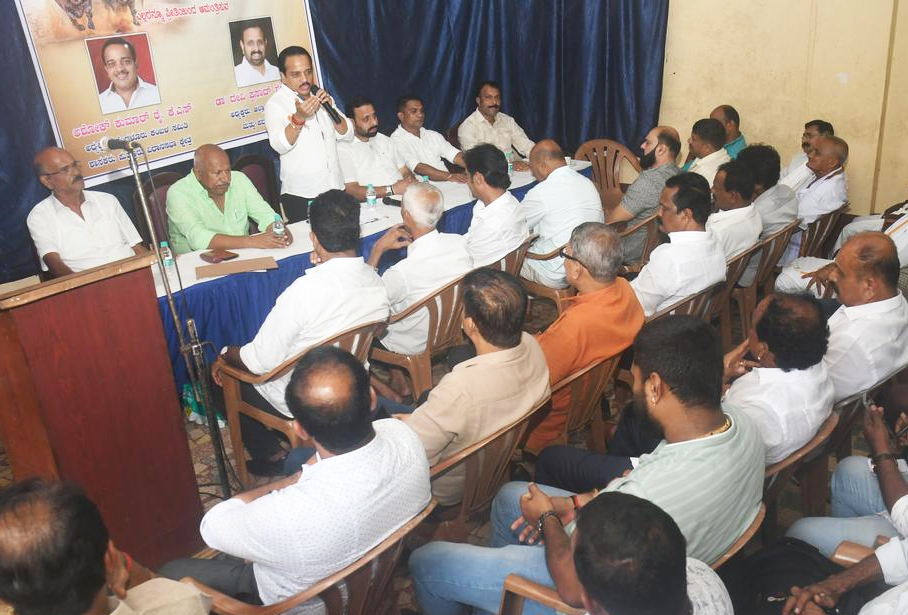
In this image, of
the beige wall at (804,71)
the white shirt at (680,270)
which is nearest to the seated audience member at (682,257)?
the white shirt at (680,270)

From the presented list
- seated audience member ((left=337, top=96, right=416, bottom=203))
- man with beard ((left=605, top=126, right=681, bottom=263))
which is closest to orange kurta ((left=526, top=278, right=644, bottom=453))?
man with beard ((left=605, top=126, right=681, bottom=263))

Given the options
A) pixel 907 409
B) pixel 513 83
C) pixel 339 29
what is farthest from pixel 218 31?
pixel 907 409

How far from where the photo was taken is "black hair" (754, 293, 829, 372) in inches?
79.5

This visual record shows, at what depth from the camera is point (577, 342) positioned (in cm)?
252

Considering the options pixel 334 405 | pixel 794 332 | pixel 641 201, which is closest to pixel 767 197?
pixel 641 201

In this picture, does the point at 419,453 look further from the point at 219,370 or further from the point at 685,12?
the point at 685,12

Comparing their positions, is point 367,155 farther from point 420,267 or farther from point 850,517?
point 850,517

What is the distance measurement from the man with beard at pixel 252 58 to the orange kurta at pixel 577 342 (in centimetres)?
362

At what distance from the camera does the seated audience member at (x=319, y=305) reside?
268 cm

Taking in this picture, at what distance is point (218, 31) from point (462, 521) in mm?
4113

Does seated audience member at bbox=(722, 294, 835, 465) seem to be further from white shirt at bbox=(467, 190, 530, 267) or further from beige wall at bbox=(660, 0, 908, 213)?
beige wall at bbox=(660, 0, 908, 213)

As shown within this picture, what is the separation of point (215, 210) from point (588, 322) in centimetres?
234

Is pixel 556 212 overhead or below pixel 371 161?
below

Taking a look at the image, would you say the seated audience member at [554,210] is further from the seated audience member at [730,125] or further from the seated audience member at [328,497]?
the seated audience member at [328,497]
